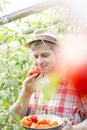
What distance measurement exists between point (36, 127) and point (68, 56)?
0.88 m

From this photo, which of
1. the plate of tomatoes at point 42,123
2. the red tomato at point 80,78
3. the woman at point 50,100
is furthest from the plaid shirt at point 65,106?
the red tomato at point 80,78

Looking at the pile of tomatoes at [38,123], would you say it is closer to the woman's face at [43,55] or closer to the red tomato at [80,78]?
the woman's face at [43,55]

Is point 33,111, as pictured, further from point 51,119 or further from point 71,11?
point 71,11

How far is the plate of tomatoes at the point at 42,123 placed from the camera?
1.24m

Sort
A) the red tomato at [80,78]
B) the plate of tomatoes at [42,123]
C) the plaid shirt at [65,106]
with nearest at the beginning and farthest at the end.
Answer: the red tomato at [80,78] < the plate of tomatoes at [42,123] < the plaid shirt at [65,106]

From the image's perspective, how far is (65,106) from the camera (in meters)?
1.63

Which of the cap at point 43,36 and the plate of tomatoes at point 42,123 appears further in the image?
the cap at point 43,36

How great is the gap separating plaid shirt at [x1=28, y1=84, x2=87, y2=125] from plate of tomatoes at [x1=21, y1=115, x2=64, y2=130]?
193 mm

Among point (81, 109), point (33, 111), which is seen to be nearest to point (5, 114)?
point (33, 111)

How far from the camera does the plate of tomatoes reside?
4.05ft

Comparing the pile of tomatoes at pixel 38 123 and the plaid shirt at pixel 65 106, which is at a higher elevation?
the plaid shirt at pixel 65 106

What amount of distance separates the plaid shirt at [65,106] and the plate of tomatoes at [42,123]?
0.19 meters

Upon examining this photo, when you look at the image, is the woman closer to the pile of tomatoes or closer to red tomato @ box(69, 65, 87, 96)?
the pile of tomatoes

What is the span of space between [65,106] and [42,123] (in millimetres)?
351
